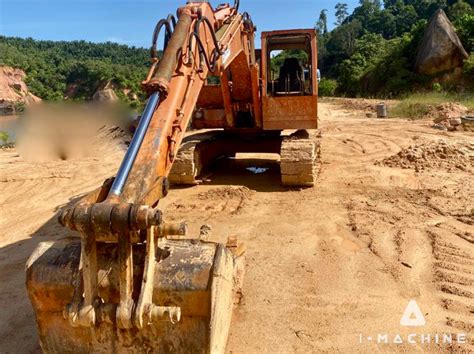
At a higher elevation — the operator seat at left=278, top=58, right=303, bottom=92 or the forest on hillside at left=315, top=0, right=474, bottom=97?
the forest on hillside at left=315, top=0, right=474, bottom=97

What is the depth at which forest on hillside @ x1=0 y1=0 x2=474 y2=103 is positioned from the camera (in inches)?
868

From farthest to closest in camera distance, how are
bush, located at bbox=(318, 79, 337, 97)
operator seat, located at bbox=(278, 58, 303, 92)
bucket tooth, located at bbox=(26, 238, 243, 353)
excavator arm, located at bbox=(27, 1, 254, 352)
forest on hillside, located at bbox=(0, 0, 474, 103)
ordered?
bush, located at bbox=(318, 79, 337, 97) < forest on hillside, located at bbox=(0, 0, 474, 103) < operator seat, located at bbox=(278, 58, 303, 92) < bucket tooth, located at bbox=(26, 238, 243, 353) < excavator arm, located at bbox=(27, 1, 254, 352)

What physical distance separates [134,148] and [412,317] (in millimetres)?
2272

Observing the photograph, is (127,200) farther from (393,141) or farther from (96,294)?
(393,141)

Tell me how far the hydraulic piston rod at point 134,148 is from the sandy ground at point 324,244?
1.30 m

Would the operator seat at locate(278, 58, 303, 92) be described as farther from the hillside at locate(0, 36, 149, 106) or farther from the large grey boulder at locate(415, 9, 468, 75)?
the large grey boulder at locate(415, 9, 468, 75)

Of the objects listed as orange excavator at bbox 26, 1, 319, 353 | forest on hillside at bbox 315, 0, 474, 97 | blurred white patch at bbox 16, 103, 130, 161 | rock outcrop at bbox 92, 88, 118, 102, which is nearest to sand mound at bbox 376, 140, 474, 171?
blurred white patch at bbox 16, 103, 130, 161

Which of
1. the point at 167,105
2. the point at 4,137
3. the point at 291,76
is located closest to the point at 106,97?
the point at 291,76

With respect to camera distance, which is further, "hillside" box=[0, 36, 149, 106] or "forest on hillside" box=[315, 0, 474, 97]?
"forest on hillside" box=[315, 0, 474, 97]

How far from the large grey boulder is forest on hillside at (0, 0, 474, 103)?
1.97 ft

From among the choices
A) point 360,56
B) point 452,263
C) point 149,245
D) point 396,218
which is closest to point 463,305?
point 452,263

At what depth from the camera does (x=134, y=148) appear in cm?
289

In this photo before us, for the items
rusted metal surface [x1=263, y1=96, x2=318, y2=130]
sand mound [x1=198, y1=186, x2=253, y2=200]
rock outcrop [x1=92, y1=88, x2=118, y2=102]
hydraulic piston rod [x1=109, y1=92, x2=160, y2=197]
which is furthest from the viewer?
rock outcrop [x1=92, y1=88, x2=118, y2=102]

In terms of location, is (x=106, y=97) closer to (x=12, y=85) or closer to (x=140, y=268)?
(x=140, y=268)
